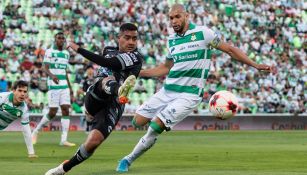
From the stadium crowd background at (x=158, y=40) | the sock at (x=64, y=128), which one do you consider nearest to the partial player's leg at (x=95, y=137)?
the sock at (x=64, y=128)

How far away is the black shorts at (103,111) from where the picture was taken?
11.8m

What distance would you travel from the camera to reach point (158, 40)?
4031 centimetres

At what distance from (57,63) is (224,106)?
938cm

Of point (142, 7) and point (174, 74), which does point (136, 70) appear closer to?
point (174, 74)

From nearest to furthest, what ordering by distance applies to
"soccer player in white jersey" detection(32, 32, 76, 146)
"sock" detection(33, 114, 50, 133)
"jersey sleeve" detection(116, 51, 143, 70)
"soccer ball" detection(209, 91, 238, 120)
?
"jersey sleeve" detection(116, 51, 143, 70)
"soccer ball" detection(209, 91, 238, 120)
"sock" detection(33, 114, 50, 133)
"soccer player in white jersey" detection(32, 32, 76, 146)

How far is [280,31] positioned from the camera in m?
43.6

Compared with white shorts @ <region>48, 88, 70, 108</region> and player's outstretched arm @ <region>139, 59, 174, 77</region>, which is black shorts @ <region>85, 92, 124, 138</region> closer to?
player's outstretched arm @ <region>139, 59, 174, 77</region>

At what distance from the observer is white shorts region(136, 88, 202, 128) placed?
1334 centimetres

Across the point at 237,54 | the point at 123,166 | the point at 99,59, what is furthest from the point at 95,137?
the point at 237,54

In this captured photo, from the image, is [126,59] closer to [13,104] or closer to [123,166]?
[123,166]

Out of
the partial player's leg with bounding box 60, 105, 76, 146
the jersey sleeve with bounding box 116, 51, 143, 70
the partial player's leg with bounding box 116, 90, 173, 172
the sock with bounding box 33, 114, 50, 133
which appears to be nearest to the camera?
the jersey sleeve with bounding box 116, 51, 143, 70

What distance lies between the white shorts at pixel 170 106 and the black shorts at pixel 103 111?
4.99 ft

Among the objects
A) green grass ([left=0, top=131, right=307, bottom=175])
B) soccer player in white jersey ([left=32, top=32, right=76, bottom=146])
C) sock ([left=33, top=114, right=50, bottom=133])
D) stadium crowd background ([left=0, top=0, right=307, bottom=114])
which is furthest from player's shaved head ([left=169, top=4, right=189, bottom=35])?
stadium crowd background ([left=0, top=0, right=307, bottom=114])

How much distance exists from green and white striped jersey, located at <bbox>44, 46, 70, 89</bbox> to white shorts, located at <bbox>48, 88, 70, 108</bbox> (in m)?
0.13
